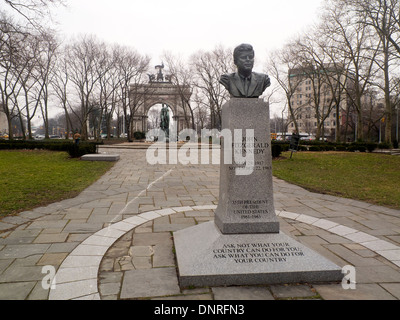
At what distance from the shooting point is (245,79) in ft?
13.6

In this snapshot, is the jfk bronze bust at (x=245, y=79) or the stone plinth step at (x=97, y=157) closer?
the jfk bronze bust at (x=245, y=79)

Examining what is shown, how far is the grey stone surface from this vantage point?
12.8 feet

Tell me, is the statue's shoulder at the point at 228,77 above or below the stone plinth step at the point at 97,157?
above

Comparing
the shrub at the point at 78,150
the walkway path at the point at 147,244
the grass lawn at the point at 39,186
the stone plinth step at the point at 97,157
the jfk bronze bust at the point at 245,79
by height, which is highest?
the jfk bronze bust at the point at 245,79

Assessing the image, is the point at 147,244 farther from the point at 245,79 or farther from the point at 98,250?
the point at 245,79

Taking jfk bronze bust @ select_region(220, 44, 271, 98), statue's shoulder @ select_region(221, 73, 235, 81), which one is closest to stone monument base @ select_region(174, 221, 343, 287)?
jfk bronze bust @ select_region(220, 44, 271, 98)

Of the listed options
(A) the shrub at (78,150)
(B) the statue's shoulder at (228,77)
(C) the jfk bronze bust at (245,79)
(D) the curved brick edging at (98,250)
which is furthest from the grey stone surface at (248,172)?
(A) the shrub at (78,150)

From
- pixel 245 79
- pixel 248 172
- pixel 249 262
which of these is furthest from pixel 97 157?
pixel 249 262

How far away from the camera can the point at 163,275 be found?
11.1ft

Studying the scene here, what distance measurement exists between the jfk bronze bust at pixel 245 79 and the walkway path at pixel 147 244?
2581 millimetres

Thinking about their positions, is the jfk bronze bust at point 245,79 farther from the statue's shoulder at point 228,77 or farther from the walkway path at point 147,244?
the walkway path at point 147,244

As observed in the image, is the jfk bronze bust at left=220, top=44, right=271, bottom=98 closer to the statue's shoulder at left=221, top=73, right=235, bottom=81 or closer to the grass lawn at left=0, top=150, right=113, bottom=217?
the statue's shoulder at left=221, top=73, right=235, bottom=81

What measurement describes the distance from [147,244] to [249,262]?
175 centimetres

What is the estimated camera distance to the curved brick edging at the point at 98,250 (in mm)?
2991
